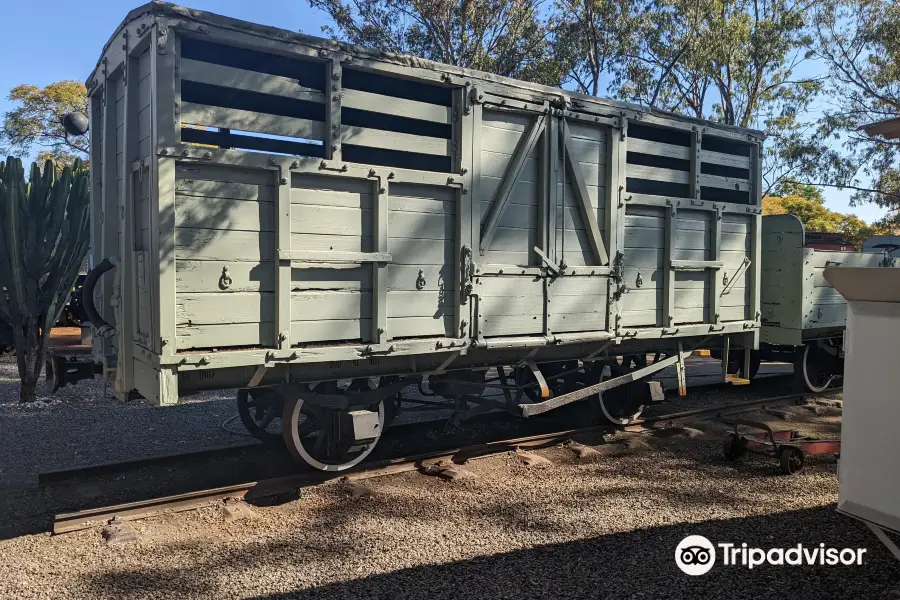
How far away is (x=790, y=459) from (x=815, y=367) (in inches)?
184

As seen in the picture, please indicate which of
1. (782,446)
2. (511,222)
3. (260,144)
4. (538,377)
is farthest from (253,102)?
(782,446)

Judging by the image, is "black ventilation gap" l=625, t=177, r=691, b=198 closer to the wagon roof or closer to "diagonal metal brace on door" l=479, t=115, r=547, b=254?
the wagon roof

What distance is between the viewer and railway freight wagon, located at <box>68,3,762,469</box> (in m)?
4.44

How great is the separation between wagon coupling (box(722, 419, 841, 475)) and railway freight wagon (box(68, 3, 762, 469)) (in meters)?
1.26

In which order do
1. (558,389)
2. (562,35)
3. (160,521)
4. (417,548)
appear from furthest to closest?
(562,35) < (558,389) < (160,521) < (417,548)

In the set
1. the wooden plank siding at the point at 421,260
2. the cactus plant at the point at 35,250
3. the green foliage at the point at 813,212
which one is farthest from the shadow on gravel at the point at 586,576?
the green foliage at the point at 813,212

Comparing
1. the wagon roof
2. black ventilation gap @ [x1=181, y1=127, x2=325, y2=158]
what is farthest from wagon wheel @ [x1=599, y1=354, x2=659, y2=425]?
black ventilation gap @ [x1=181, y1=127, x2=325, y2=158]

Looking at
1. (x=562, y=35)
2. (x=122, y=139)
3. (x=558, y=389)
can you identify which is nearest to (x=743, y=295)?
(x=558, y=389)

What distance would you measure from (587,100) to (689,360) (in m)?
9.32

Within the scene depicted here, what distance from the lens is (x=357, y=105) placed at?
198 inches

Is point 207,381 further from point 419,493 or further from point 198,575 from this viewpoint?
point 419,493

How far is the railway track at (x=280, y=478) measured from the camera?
452cm

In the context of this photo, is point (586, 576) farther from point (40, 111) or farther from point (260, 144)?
point (40, 111)

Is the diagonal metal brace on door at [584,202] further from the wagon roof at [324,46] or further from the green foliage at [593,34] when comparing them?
the green foliage at [593,34]
